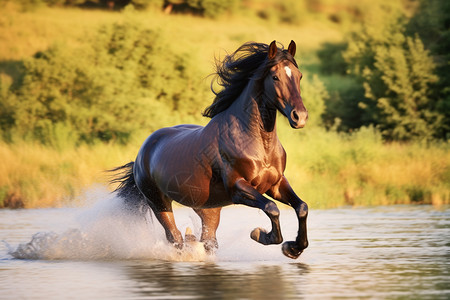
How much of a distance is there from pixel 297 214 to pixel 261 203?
1.13 ft

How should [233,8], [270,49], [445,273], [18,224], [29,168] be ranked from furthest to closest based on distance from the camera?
[233,8] → [29,168] → [18,224] → [270,49] → [445,273]

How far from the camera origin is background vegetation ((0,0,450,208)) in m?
19.1

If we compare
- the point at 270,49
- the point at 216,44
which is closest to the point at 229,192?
the point at 270,49

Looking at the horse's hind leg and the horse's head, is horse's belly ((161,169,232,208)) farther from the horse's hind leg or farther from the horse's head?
the horse's head

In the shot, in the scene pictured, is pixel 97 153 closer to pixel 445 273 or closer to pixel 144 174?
pixel 144 174

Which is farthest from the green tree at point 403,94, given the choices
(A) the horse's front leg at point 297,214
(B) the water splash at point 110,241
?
(A) the horse's front leg at point 297,214

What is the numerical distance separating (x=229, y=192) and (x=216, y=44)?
39.8 meters

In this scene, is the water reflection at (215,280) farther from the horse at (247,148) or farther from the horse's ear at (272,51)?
the horse's ear at (272,51)

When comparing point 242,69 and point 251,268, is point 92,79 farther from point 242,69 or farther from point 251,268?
point 251,268

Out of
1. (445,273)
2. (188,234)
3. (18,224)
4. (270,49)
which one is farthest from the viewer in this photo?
(18,224)

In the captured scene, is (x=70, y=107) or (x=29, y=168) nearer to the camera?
(x=29, y=168)

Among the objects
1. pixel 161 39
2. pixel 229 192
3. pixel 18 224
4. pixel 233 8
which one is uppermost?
pixel 233 8

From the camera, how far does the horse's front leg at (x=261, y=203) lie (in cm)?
821

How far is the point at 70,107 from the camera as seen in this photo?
96.3ft
